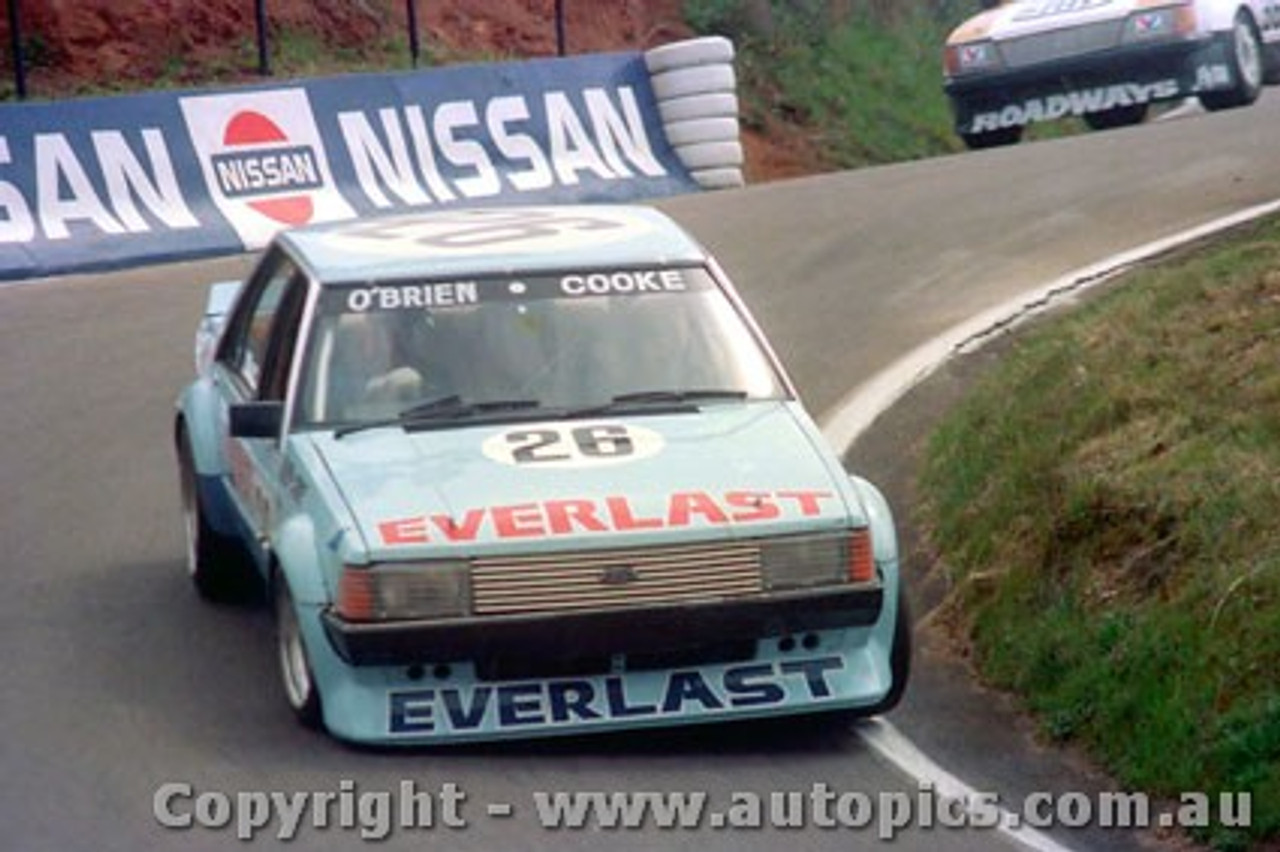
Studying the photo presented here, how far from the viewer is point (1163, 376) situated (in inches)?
405

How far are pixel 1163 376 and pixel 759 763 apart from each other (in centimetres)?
300

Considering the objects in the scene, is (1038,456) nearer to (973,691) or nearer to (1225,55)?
(973,691)

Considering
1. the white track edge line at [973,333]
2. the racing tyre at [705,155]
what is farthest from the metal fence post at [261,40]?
the white track edge line at [973,333]

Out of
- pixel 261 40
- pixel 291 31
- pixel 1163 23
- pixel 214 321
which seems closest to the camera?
pixel 214 321

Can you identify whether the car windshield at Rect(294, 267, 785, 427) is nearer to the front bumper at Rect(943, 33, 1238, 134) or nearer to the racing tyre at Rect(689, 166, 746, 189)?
the racing tyre at Rect(689, 166, 746, 189)

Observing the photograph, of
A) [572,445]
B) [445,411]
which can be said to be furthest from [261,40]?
[572,445]

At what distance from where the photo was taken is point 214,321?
432 inches

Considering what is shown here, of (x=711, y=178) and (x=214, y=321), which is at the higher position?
(x=214, y=321)

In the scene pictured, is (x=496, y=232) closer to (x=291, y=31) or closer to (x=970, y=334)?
(x=970, y=334)

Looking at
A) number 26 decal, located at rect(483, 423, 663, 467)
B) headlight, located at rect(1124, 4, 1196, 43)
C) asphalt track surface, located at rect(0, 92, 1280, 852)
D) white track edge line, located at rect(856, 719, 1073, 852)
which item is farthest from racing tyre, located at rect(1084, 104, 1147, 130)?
white track edge line, located at rect(856, 719, 1073, 852)

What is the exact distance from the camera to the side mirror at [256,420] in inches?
346

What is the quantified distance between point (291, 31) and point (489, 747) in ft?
61.5

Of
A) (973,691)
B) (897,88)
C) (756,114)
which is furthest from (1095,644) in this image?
(897,88)

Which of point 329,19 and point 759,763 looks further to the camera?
point 329,19
